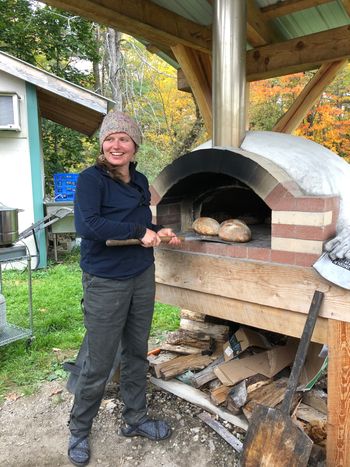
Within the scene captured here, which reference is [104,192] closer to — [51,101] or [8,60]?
[8,60]

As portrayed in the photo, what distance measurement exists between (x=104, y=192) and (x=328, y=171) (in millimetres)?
1455

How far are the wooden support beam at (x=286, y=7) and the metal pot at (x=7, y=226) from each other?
3.09 metres

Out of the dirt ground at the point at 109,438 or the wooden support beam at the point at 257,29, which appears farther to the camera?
the wooden support beam at the point at 257,29

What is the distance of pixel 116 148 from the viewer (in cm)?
215

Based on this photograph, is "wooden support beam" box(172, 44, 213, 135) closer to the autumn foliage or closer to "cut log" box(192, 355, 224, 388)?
"cut log" box(192, 355, 224, 388)

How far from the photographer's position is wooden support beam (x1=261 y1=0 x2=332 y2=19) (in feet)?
11.2

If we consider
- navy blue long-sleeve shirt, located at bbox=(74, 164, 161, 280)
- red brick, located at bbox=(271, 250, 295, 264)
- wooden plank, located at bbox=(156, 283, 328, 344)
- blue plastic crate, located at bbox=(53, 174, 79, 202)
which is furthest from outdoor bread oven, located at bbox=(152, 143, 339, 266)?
blue plastic crate, located at bbox=(53, 174, 79, 202)

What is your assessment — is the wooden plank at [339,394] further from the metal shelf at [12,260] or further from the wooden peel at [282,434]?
the metal shelf at [12,260]

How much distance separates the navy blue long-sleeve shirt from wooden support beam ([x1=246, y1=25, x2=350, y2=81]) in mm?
2468

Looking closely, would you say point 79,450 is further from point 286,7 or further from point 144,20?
point 286,7

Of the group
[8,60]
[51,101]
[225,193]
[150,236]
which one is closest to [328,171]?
[225,193]

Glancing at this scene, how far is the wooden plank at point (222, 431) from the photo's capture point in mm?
2320

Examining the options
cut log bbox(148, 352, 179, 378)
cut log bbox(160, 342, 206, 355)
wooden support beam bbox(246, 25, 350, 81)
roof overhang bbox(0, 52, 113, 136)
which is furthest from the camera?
roof overhang bbox(0, 52, 113, 136)

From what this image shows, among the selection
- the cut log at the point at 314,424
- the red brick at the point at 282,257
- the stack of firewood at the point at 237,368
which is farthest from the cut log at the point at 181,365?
the red brick at the point at 282,257
